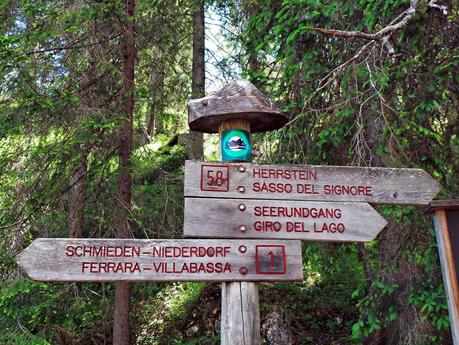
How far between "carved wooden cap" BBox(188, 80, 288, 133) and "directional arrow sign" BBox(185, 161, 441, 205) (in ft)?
1.44

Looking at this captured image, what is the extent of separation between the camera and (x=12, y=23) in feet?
27.1

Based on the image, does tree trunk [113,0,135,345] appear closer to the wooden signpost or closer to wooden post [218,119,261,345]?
the wooden signpost

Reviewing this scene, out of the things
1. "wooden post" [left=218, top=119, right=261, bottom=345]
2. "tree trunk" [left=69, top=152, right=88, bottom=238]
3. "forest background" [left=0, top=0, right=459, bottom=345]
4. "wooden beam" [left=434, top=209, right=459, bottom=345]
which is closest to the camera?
"wooden post" [left=218, top=119, right=261, bottom=345]

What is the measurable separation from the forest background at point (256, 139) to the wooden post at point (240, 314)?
5.34 ft

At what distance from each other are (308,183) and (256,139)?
4013 millimetres

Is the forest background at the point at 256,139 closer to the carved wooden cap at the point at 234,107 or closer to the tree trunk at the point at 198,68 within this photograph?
the tree trunk at the point at 198,68

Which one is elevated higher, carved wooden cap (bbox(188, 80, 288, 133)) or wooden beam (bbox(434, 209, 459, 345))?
carved wooden cap (bbox(188, 80, 288, 133))

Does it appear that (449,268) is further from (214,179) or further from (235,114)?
(235,114)

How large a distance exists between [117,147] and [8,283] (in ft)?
9.12

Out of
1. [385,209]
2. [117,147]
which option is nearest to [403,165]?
[385,209]

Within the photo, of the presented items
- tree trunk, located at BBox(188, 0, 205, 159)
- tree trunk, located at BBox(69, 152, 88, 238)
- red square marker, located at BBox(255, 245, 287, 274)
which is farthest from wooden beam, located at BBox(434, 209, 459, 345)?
tree trunk, located at BBox(188, 0, 205, 159)

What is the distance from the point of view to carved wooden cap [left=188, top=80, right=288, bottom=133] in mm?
3460

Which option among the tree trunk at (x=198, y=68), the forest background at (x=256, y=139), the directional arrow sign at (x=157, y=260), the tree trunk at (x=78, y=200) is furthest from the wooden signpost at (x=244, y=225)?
the tree trunk at (x=198, y=68)

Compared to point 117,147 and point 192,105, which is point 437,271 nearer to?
point 192,105
